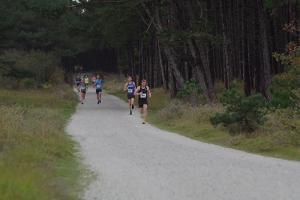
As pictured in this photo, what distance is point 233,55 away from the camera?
49.4 m

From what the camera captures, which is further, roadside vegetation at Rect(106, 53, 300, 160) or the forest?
roadside vegetation at Rect(106, 53, 300, 160)

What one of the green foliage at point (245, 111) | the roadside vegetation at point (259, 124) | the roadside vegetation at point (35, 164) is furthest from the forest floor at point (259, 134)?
the roadside vegetation at point (35, 164)

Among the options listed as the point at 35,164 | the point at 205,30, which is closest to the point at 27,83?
the point at 205,30

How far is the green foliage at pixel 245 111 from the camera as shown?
707 inches

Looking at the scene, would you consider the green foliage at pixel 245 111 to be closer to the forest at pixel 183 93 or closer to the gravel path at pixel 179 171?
the forest at pixel 183 93

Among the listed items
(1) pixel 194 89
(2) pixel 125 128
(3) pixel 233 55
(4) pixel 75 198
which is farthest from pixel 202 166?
(3) pixel 233 55

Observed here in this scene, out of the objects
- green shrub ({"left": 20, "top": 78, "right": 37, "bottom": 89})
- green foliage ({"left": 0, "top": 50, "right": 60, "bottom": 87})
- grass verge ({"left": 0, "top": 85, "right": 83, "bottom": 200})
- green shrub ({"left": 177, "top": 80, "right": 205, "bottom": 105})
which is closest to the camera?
grass verge ({"left": 0, "top": 85, "right": 83, "bottom": 200})

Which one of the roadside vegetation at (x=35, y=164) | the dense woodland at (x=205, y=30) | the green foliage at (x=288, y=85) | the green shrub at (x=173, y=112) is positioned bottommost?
the green shrub at (x=173, y=112)

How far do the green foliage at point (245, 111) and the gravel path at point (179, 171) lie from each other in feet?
4.76

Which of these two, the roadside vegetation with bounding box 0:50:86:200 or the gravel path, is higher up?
the roadside vegetation with bounding box 0:50:86:200

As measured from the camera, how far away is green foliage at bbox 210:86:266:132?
58.9ft

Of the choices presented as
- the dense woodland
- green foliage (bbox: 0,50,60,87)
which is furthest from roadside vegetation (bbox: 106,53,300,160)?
green foliage (bbox: 0,50,60,87)

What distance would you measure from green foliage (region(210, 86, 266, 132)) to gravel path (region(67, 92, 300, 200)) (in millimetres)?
1451

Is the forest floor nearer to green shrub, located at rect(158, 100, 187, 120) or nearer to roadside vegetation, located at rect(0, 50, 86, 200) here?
green shrub, located at rect(158, 100, 187, 120)
